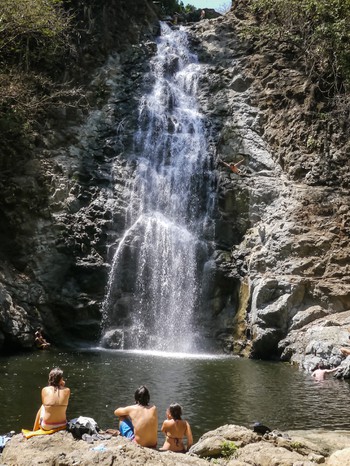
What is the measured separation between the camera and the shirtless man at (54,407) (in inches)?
271

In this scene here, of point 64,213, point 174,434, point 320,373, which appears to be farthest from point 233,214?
point 174,434

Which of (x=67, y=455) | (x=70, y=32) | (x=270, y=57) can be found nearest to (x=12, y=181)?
(x=70, y=32)

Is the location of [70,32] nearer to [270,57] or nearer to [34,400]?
[270,57]

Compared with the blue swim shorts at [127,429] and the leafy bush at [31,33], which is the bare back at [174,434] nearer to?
the blue swim shorts at [127,429]

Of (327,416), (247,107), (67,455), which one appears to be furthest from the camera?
(247,107)

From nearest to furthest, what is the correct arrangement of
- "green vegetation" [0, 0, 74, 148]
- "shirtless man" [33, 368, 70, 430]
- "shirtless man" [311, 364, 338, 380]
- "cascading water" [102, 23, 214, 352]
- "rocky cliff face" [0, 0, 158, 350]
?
"shirtless man" [33, 368, 70, 430], "shirtless man" [311, 364, 338, 380], "rocky cliff face" [0, 0, 158, 350], "cascading water" [102, 23, 214, 352], "green vegetation" [0, 0, 74, 148]

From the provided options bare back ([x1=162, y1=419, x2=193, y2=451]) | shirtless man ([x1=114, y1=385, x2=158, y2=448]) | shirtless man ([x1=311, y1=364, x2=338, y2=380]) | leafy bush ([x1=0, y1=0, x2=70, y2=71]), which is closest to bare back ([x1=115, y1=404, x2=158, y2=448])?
shirtless man ([x1=114, y1=385, x2=158, y2=448])

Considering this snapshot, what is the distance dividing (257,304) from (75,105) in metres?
12.8

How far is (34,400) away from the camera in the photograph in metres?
10.7

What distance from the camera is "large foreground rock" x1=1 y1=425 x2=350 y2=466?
561 centimetres

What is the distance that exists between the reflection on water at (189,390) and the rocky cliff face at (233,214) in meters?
2.25

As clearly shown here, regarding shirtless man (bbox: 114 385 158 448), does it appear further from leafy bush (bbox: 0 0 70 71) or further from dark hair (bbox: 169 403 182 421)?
leafy bush (bbox: 0 0 70 71)

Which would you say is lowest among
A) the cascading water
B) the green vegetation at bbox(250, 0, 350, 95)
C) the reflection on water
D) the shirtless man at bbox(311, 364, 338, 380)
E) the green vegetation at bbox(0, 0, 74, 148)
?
the reflection on water

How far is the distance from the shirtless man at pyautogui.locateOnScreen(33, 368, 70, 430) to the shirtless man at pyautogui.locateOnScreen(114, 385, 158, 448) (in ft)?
2.44
